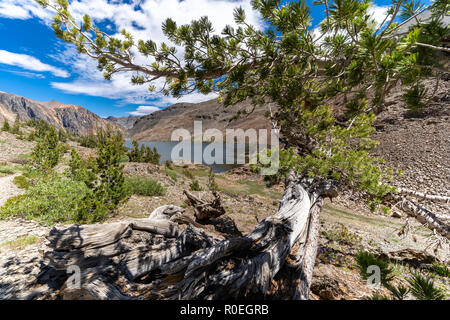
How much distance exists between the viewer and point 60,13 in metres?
1.97

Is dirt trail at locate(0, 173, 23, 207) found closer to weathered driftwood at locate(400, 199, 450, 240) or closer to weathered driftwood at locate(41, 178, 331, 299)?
weathered driftwood at locate(41, 178, 331, 299)

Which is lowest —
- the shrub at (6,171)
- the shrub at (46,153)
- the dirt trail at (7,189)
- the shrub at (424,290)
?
the dirt trail at (7,189)

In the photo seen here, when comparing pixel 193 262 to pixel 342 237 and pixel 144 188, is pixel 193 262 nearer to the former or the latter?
pixel 342 237

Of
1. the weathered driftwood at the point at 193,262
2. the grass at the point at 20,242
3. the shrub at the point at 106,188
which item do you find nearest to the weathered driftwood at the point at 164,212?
the weathered driftwood at the point at 193,262

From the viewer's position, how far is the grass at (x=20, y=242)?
3697 mm

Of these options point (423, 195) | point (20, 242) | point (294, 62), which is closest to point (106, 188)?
point (20, 242)

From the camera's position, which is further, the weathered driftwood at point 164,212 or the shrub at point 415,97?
the weathered driftwood at point 164,212

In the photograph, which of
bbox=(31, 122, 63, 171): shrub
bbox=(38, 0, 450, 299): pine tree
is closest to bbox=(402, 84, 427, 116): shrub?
bbox=(38, 0, 450, 299): pine tree

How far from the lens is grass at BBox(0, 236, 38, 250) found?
12.1 ft

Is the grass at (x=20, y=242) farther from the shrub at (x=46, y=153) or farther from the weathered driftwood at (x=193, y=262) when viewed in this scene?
the shrub at (x=46, y=153)

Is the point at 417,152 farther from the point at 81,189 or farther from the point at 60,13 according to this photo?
the point at 81,189

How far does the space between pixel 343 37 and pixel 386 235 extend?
9679 millimetres

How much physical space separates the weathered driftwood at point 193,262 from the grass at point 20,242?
Result: 6.10 ft
